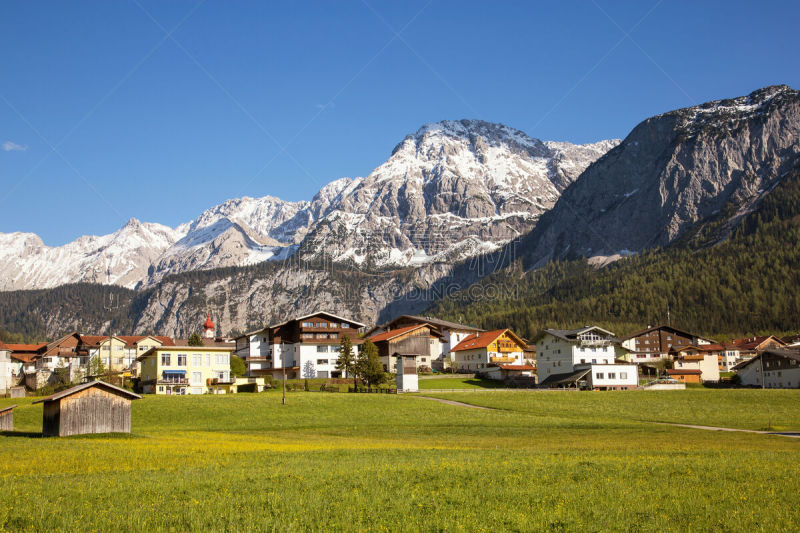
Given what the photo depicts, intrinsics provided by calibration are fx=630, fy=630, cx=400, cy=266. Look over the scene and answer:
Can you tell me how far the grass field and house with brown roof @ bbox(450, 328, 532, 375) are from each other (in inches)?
2765

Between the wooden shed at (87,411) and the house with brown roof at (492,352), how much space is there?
3089 inches

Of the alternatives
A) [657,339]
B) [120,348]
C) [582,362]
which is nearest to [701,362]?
[657,339]

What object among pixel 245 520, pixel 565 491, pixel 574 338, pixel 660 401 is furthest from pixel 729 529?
pixel 574 338

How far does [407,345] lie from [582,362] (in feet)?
117

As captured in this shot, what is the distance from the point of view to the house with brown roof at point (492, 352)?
393 feet

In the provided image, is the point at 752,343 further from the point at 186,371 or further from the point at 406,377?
the point at 186,371

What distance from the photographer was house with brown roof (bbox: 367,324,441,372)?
396 ft

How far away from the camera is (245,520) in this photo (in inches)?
639

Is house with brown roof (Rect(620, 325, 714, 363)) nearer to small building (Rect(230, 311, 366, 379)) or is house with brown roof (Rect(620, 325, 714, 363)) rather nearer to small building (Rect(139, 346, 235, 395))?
small building (Rect(230, 311, 366, 379))

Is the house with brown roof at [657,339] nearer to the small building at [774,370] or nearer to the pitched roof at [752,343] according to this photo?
the pitched roof at [752,343]

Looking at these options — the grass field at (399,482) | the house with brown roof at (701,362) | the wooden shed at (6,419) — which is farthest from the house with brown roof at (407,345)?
the wooden shed at (6,419)

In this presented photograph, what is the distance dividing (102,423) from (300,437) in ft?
46.4

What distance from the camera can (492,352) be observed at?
119875 millimetres

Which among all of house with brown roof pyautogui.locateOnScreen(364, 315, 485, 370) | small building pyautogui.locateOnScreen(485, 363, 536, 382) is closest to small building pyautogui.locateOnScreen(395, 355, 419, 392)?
small building pyautogui.locateOnScreen(485, 363, 536, 382)
